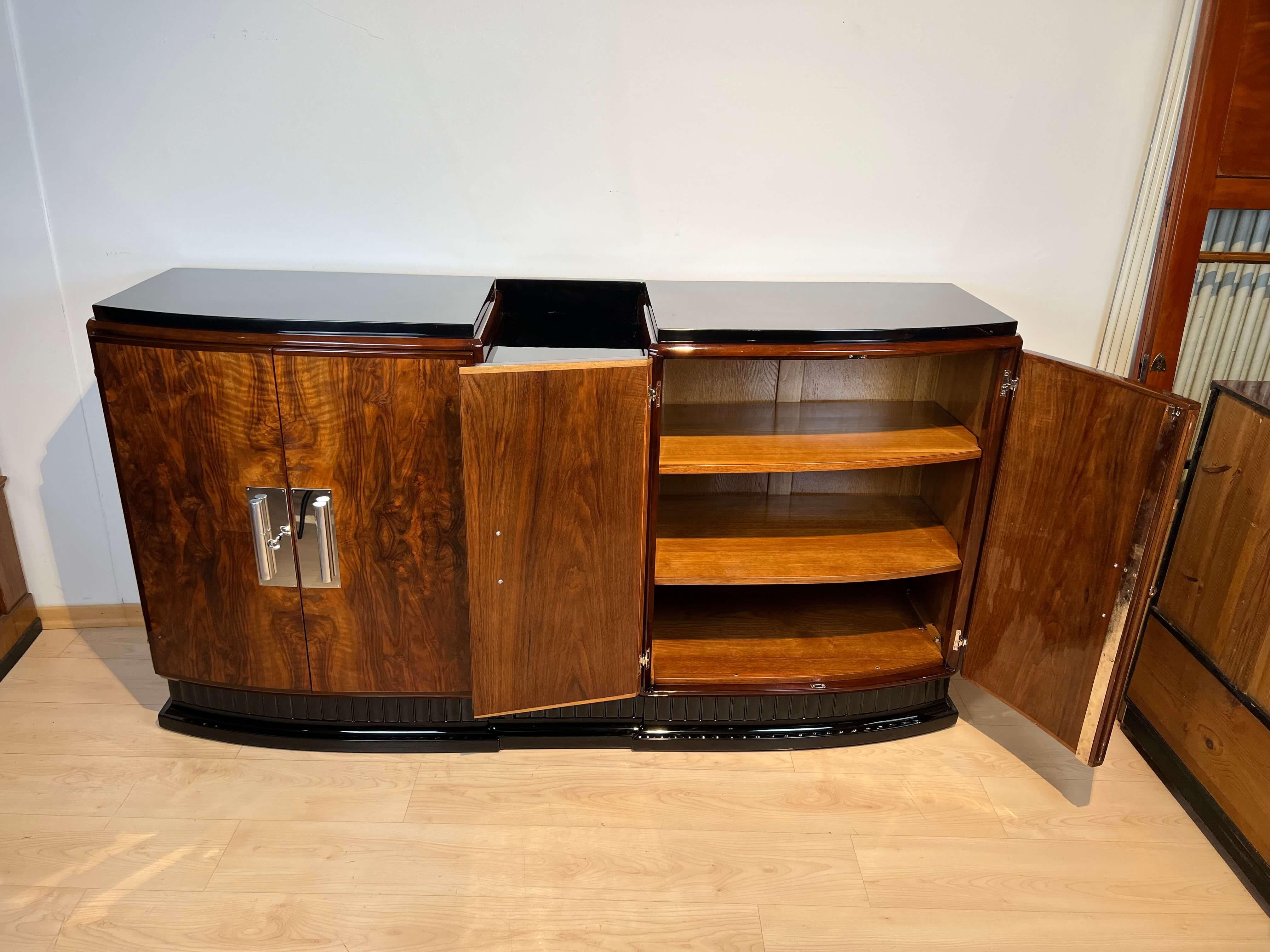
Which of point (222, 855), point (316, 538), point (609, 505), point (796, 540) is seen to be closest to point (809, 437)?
point (796, 540)

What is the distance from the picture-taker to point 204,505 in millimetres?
1780

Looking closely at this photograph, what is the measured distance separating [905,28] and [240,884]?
7.39ft

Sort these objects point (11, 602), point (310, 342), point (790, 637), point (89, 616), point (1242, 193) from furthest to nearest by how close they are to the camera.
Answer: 1. point (89, 616)
2. point (11, 602)
3. point (790, 637)
4. point (1242, 193)
5. point (310, 342)

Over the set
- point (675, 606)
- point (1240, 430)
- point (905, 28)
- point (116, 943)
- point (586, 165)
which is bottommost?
point (116, 943)

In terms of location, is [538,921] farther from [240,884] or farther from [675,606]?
[675,606]

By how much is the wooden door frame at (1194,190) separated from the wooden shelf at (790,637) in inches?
34.6

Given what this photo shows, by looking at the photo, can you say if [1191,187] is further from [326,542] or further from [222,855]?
[222,855]

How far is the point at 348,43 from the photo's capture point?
1894 mm

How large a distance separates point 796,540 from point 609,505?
0.55 meters

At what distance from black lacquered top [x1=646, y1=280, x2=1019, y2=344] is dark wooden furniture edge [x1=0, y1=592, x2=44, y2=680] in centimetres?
188

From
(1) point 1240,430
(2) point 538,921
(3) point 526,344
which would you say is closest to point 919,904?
(2) point 538,921

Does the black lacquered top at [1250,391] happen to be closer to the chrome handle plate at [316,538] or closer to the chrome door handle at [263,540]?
the chrome handle plate at [316,538]

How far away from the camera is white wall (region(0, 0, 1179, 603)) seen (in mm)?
1899

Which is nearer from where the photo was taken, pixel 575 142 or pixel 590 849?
pixel 590 849
